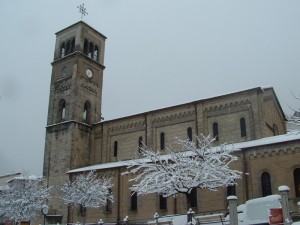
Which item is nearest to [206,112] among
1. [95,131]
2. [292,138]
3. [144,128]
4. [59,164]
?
[144,128]

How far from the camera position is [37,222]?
3934 cm

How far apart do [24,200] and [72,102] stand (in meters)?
10.8

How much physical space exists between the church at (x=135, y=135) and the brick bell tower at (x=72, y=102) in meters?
Answer: 0.09

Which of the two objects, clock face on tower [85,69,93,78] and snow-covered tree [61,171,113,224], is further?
clock face on tower [85,69,93,78]

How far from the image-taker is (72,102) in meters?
41.0

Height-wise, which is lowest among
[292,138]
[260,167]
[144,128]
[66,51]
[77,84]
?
[260,167]

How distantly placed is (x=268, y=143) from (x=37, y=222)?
2489cm

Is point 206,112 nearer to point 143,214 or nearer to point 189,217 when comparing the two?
point 143,214

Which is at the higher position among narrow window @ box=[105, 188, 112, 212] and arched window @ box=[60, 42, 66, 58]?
arched window @ box=[60, 42, 66, 58]

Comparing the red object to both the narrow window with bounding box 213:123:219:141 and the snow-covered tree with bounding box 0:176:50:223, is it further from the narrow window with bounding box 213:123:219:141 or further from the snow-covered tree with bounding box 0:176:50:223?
the snow-covered tree with bounding box 0:176:50:223

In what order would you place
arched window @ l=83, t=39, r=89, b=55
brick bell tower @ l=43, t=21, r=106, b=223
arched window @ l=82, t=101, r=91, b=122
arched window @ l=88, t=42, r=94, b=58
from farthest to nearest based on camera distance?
arched window @ l=88, t=42, r=94, b=58
arched window @ l=83, t=39, r=89, b=55
arched window @ l=82, t=101, r=91, b=122
brick bell tower @ l=43, t=21, r=106, b=223

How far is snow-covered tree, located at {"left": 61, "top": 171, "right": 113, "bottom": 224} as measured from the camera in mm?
32188

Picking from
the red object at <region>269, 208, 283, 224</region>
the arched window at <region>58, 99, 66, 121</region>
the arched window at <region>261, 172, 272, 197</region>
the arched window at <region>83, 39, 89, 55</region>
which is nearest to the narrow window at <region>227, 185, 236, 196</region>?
the arched window at <region>261, 172, 272, 197</region>

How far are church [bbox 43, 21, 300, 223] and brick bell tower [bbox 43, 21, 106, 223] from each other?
3.7 inches
